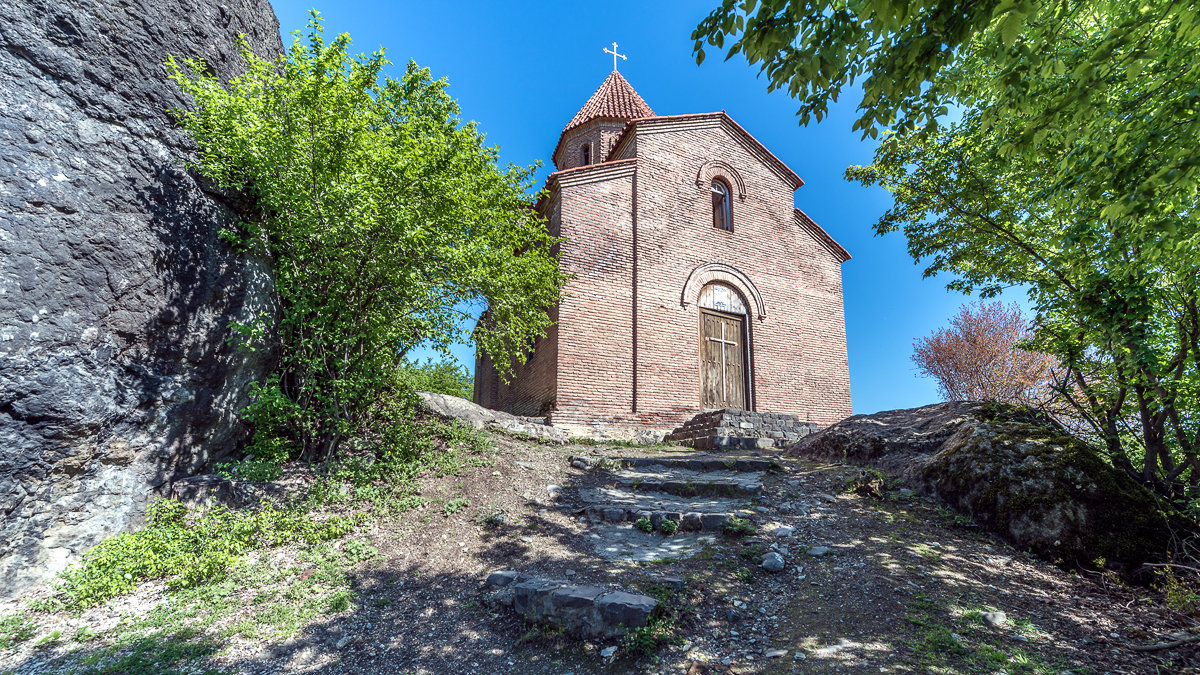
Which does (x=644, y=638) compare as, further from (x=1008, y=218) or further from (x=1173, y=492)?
(x=1008, y=218)

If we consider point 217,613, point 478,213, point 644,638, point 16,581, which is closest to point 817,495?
point 644,638

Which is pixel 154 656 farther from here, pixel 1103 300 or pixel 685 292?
pixel 685 292

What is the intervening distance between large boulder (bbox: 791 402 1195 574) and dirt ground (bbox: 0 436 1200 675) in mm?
245

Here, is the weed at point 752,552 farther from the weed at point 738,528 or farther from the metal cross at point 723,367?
the metal cross at point 723,367

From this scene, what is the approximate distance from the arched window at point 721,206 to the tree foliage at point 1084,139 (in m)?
→ 7.51

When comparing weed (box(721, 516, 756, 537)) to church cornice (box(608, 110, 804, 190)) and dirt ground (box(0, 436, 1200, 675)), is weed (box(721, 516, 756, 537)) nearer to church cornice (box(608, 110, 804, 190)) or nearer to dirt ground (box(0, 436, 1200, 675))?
dirt ground (box(0, 436, 1200, 675))

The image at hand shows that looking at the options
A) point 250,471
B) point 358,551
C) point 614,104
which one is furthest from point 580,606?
point 614,104

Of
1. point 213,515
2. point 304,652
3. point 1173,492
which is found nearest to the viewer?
point 304,652

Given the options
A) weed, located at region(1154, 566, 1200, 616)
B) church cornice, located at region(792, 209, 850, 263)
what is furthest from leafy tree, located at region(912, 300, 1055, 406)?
weed, located at region(1154, 566, 1200, 616)

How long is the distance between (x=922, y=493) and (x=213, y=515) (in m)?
7.90

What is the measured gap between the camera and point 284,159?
19.1ft

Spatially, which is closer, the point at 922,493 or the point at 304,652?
the point at 304,652

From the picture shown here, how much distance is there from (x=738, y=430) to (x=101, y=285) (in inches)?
399

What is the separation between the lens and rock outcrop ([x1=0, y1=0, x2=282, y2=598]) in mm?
5043
